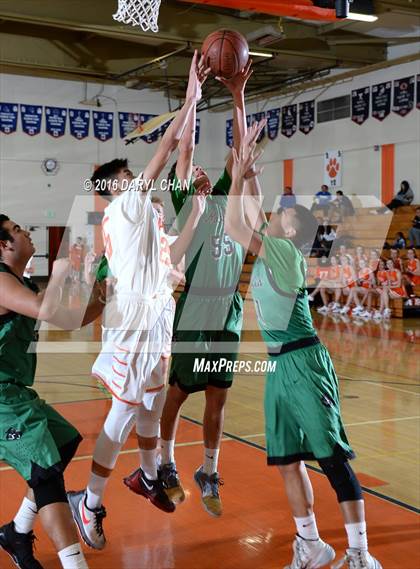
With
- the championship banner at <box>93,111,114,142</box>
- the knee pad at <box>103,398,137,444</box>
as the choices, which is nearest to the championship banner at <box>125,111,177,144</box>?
the championship banner at <box>93,111,114,142</box>

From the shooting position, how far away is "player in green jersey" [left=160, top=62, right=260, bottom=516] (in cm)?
433

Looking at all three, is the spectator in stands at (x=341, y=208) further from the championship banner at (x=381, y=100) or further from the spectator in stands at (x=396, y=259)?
the spectator in stands at (x=396, y=259)

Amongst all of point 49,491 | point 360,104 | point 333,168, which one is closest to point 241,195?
point 49,491

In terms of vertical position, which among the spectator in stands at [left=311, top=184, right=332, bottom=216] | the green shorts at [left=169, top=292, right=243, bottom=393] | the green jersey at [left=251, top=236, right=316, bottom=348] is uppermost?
the spectator in stands at [left=311, top=184, right=332, bottom=216]

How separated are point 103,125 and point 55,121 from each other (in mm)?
1604

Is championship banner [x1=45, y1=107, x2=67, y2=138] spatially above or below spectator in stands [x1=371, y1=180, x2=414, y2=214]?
above

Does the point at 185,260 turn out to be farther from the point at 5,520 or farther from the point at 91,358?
the point at 91,358

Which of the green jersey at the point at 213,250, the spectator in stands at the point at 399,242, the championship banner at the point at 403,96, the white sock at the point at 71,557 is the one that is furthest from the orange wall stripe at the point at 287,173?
the white sock at the point at 71,557

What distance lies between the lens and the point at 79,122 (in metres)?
24.0

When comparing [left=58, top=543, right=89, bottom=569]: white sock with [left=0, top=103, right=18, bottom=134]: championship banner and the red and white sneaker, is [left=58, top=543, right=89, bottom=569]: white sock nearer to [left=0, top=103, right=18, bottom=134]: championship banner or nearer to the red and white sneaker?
the red and white sneaker

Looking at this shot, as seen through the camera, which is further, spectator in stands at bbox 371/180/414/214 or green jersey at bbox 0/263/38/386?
spectator in stands at bbox 371/180/414/214

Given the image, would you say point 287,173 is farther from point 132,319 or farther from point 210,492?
point 132,319

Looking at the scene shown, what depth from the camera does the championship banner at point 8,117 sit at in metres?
22.8

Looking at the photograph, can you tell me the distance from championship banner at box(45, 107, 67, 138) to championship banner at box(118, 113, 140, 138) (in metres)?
1.87
